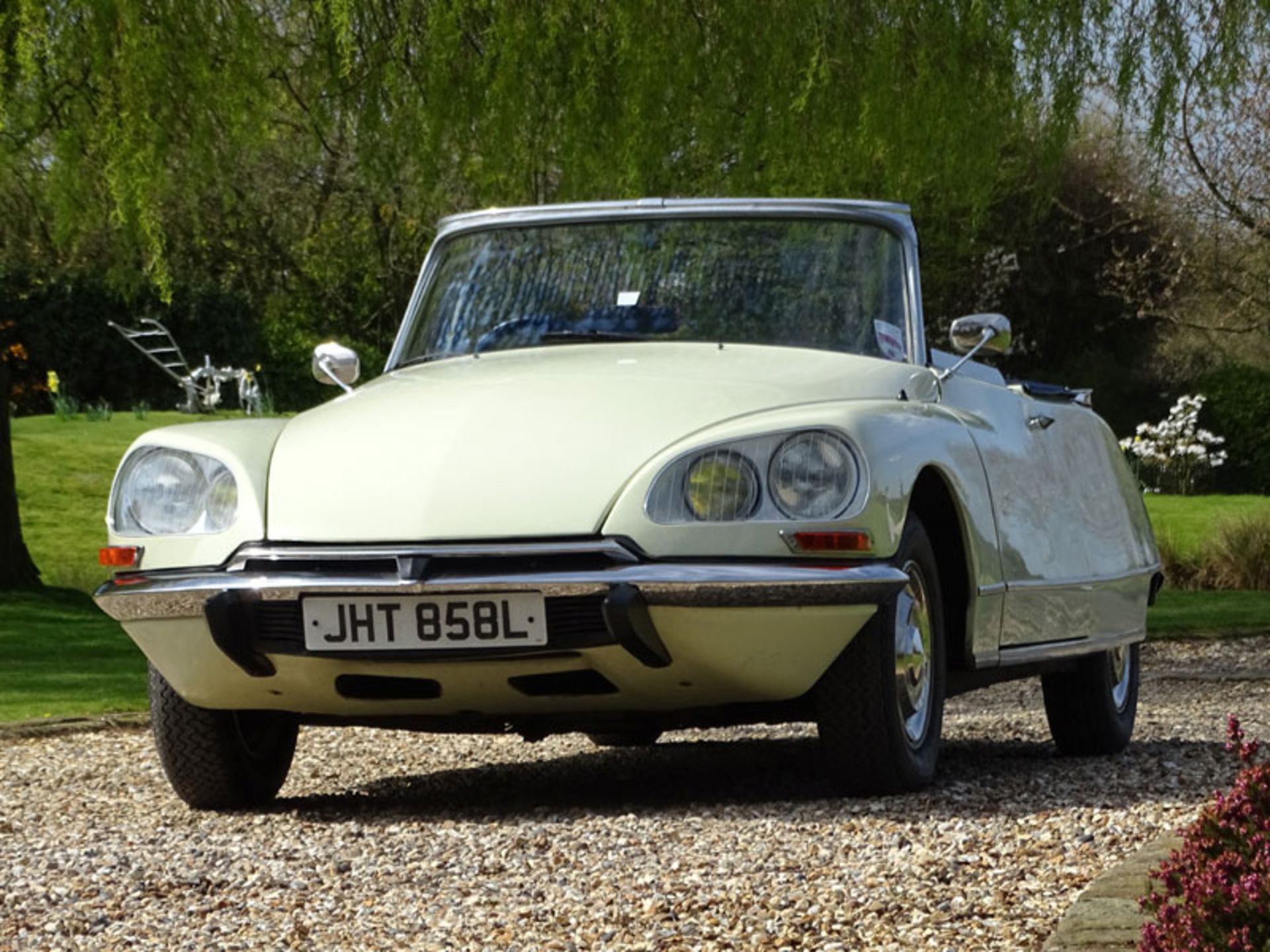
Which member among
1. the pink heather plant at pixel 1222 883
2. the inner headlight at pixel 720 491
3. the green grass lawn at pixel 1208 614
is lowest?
the green grass lawn at pixel 1208 614

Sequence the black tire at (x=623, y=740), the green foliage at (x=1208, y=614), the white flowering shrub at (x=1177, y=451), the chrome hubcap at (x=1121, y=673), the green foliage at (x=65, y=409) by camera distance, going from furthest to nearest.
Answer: the white flowering shrub at (x=1177, y=451), the green foliage at (x=65, y=409), the green foliage at (x=1208, y=614), the chrome hubcap at (x=1121, y=673), the black tire at (x=623, y=740)

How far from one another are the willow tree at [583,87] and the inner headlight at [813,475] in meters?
6.73

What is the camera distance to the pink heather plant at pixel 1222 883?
3.17 meters

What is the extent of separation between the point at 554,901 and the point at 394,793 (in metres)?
2.24

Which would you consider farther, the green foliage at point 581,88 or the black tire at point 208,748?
the green foliage at point 581,88

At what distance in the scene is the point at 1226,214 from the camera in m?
24.5

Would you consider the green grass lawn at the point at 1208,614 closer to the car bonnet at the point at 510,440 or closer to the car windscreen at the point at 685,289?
the car windscreen at the point at 685,289

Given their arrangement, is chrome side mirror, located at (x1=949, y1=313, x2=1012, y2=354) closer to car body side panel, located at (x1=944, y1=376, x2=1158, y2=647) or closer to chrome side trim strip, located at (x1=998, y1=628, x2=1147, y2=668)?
car body side panel, located at (x1=944, y1=376, x2=1158, y2=647)

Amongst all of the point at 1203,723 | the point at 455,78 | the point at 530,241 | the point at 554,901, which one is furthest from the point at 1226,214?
the point at 554,901

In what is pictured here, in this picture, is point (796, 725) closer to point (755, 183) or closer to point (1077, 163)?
point (755, 183)

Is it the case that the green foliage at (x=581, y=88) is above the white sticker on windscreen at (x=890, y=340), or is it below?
above

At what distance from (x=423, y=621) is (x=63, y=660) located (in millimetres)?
7590

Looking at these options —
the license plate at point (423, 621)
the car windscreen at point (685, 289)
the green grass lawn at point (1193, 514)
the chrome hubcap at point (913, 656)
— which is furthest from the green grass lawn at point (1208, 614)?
the license plate at point (423, 621)

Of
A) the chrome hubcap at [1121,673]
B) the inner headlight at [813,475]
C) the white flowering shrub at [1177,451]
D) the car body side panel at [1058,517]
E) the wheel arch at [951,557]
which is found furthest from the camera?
the white flowering shrub at [1177,451]
